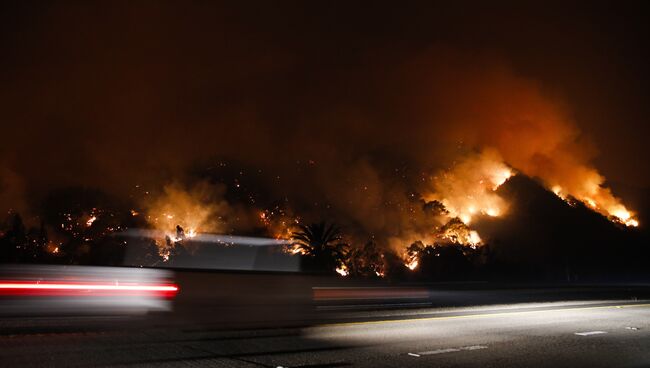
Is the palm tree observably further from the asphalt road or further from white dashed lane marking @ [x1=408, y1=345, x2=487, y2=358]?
white dashed lane marking @ [x1=408, y1=345, x2=487, y2=358]

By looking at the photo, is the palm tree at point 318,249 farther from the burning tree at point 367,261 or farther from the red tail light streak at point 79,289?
the red tail light streak at point 79,289

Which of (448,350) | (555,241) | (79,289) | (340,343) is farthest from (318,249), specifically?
(448,350)

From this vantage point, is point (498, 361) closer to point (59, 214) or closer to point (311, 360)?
point (311, 360)

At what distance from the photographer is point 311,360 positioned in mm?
9555

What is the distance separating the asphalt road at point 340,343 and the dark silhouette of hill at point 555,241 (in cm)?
4593

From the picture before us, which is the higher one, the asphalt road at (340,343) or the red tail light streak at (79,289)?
the red tail light streak at (79,289)

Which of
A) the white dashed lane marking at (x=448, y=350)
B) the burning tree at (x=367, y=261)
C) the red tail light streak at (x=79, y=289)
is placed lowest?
the white dashed lane marking at (x=448, y=350)

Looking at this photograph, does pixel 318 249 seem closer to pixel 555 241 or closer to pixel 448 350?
pixel 555 241

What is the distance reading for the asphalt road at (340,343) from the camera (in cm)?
941

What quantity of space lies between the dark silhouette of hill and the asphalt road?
45932 millimetres

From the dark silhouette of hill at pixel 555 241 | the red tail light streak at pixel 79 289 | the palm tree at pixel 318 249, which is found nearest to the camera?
the red tail light streak at pixel 79 289

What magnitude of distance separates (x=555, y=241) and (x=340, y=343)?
6752 centimetres

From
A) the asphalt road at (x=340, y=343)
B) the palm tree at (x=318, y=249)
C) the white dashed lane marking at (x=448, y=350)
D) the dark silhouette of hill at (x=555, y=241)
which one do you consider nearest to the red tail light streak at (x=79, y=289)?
the asphalt road at (x=340, y=343)

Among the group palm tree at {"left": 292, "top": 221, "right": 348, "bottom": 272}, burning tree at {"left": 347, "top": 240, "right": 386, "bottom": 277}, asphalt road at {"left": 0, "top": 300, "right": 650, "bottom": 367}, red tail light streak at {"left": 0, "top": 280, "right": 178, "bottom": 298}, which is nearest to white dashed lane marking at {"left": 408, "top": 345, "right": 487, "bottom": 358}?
asphalt road at {"left": 0, "top": 300, "right": 650, "bottom": 367}
